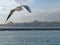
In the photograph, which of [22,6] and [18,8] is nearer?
[22,6]

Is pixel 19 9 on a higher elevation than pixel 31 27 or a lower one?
higher

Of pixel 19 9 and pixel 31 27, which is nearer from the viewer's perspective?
pixel 19 9

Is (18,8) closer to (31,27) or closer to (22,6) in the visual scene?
(22,6)

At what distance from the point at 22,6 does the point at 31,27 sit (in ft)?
107

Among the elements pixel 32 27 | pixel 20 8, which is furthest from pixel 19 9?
A: pixel 32 27

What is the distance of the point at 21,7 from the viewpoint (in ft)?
18.6

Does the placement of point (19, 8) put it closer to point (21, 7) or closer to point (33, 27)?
point (21, 7)

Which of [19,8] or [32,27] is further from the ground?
[19,8]

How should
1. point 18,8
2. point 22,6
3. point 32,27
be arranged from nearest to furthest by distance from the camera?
point 22,6
point 18,8
point 32,27

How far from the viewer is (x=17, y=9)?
5.73 m

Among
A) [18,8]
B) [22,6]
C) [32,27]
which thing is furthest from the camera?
[32,27]

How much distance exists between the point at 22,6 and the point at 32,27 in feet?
106

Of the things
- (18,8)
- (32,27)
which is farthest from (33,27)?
(18,8)

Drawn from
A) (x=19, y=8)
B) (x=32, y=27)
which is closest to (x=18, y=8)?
(x=19, y=8)
